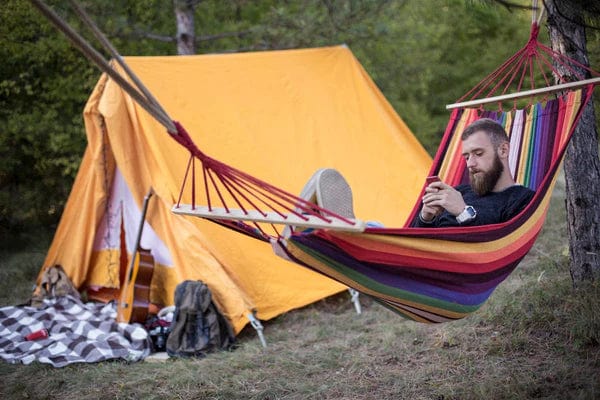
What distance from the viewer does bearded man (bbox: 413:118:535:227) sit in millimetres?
2305

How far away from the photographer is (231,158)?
155 inches

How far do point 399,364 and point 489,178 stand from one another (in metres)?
0.95

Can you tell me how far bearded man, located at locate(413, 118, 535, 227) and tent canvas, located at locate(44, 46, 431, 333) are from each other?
145cm

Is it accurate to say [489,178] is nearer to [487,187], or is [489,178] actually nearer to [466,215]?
[487,187]

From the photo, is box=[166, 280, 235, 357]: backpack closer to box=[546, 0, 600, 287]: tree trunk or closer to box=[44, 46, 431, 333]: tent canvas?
box=[44, 46, 431, 333]: tent canvas

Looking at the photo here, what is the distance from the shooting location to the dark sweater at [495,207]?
2297 millimetres

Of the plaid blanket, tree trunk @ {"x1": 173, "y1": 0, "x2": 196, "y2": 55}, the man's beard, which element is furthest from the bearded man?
tree trunk @ {"x1": 173, "y1": 0, "x2": 196, "y2": 55}

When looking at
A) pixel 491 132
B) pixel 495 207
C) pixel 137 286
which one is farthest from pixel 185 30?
pixel 495 207

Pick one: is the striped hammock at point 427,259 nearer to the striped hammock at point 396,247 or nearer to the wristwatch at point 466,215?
the striped hammock at point 396,247

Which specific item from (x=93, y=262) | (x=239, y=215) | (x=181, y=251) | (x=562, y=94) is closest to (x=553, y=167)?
(x=562, y=94)

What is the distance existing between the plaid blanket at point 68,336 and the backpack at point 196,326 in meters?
0.18

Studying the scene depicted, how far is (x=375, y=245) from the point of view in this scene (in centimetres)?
193

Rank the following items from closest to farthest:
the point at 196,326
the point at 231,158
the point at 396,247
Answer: the point at 396,247 → the point at 196,326 → the point at 231,158

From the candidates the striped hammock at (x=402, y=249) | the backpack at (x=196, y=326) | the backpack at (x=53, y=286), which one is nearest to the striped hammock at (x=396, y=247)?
the striped hammock at (x=402, y=249)
